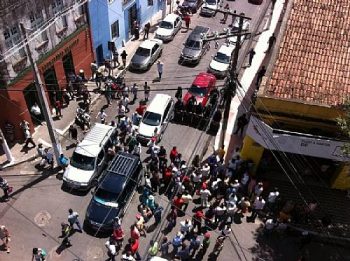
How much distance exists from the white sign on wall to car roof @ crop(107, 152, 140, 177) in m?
6.03

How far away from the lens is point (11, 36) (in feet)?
64.9

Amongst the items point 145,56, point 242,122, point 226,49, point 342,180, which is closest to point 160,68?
point 145,56

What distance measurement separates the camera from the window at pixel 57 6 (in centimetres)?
2230

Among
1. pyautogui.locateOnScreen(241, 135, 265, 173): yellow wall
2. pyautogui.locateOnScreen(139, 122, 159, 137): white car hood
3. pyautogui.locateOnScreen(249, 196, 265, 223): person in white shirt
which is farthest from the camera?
pyautogui.locateOnScreen(139, 122, 159, 137): white car hood


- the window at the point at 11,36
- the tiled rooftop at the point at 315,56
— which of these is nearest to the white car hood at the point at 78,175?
the window at the point at 11,36

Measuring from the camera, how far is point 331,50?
19875 mm

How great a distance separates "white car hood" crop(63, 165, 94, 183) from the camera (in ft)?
65.0

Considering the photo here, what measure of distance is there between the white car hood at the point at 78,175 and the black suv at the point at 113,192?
25.6 inches

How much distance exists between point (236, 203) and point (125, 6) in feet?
58.2

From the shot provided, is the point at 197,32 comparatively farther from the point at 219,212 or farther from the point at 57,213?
the point at 57,213

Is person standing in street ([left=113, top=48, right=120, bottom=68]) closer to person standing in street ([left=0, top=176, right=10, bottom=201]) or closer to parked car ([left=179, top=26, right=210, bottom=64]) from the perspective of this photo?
parked car ([left=179, top=26, right=210, bottom=64])

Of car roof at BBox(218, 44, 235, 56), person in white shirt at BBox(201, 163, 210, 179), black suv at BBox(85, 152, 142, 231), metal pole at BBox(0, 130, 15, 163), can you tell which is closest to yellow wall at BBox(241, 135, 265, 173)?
person in white shirt at BBox(201, 163, 210, 179)

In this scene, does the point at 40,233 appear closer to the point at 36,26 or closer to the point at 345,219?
the point at 36,26

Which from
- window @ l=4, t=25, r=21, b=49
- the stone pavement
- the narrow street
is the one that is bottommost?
the narrow street
